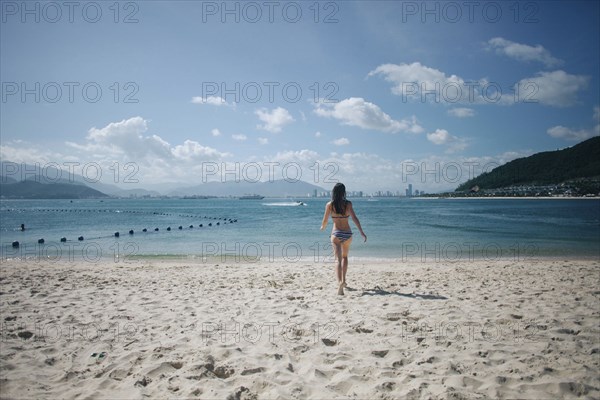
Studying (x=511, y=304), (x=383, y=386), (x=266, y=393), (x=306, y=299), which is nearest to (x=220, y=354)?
(x=266, y=393)

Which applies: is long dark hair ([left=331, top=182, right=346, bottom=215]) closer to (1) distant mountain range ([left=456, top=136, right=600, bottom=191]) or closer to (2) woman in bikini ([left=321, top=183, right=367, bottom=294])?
(2) woman in bikini ([left=321, top=183, right=367, bottom=294])

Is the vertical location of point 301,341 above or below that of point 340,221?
below

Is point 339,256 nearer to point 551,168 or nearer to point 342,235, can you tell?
point 342,235

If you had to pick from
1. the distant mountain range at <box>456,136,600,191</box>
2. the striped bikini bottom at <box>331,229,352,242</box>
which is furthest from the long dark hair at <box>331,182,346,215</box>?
the distant mountain range at <box>456,136,600,191</box>

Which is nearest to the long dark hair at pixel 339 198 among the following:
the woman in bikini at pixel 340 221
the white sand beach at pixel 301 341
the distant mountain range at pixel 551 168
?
the woman in bikini at pixel 340 221

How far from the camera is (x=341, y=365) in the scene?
149 inches

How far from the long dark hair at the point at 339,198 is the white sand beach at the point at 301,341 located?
6.62ft

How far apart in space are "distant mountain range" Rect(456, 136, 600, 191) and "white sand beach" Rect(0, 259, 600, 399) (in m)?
155

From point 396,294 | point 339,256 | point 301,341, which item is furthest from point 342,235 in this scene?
point 301,341

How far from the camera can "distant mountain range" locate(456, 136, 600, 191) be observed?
12524 cm

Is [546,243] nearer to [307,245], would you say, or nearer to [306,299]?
[307,245]

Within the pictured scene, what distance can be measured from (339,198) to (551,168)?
178 metres

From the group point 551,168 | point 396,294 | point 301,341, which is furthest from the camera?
point 551,168

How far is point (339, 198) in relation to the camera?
22.7 ft
